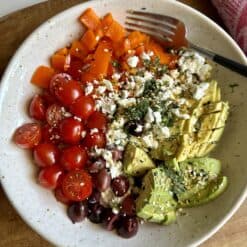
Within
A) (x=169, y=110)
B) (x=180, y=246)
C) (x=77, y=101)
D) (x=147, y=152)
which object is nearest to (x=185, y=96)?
(x=169, y=110)

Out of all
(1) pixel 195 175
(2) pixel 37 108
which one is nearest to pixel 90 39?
(2) pixel 37 108

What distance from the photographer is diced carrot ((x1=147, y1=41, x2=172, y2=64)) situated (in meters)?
1.74

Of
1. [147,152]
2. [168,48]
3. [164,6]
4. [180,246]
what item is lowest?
[180,246]

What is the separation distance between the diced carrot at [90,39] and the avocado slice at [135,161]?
11.6 inches

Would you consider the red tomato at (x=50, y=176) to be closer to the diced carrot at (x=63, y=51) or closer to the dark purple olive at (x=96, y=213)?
the dark purple olive at (x=96, y=213)

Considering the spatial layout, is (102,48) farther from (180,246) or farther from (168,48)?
(180,246)

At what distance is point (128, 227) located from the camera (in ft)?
5.36

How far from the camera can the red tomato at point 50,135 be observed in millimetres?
1697

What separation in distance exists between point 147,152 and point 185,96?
190 mm

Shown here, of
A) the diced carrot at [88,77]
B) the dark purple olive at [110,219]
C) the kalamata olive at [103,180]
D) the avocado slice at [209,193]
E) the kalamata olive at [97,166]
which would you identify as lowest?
the avocado slice at [209,193]

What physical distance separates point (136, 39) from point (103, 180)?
0.41 meters

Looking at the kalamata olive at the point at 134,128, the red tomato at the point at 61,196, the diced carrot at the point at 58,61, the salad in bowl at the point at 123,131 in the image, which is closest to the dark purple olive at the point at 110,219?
the salad in bowl at the point at 123,131

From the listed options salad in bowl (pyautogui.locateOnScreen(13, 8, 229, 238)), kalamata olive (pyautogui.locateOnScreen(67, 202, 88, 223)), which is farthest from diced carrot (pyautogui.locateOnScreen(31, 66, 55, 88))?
kalamata olive (pyautogui.locateOnScreen(67, 202, 88, 223))

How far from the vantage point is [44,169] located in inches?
66.2
